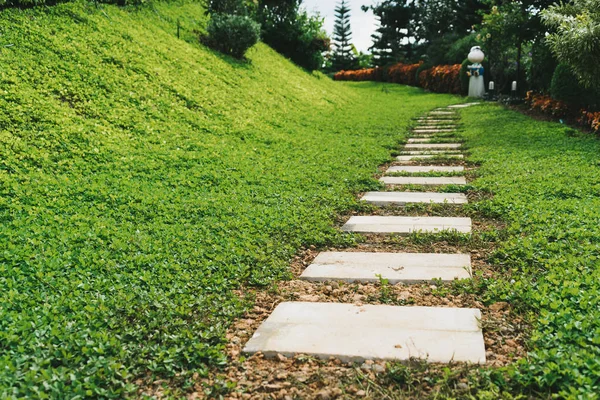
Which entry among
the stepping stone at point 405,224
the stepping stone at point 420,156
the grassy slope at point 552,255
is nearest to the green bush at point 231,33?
the stepping stone at point 420,156

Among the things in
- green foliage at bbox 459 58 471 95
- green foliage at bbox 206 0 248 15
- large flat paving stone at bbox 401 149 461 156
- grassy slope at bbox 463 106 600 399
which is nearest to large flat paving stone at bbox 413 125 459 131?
large flat paving stone at bbox 401 149 461 156

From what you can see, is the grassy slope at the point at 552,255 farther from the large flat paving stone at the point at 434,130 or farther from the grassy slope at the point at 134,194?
the large flat paving stone at the point at 434,130

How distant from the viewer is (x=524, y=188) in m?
5.35

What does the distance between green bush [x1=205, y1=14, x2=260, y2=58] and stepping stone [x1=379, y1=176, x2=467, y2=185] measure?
303 inches

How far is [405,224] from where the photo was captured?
180 inches

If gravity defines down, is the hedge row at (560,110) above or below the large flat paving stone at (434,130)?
above

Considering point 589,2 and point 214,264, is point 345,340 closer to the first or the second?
point 214,264

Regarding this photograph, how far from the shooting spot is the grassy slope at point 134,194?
2.56 metres

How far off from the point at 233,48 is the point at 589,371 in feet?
40.2

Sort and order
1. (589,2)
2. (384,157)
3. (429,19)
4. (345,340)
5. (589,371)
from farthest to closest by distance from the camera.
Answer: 1. (429,19)
2. (589,2)
3. (384,157)
4. (345,340)
5. (589,371)

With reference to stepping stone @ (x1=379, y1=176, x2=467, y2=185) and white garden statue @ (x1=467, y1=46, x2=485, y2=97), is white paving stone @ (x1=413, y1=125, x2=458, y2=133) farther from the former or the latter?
white garden statue @ (x1=467, y1=46, x2=485, y2=97)

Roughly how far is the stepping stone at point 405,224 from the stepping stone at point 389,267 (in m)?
0.59

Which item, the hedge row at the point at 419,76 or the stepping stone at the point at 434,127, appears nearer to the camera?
the stepping stone at the point at 434,127

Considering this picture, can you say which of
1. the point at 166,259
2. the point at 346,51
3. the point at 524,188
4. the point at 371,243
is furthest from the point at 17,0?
the point at 346,51
